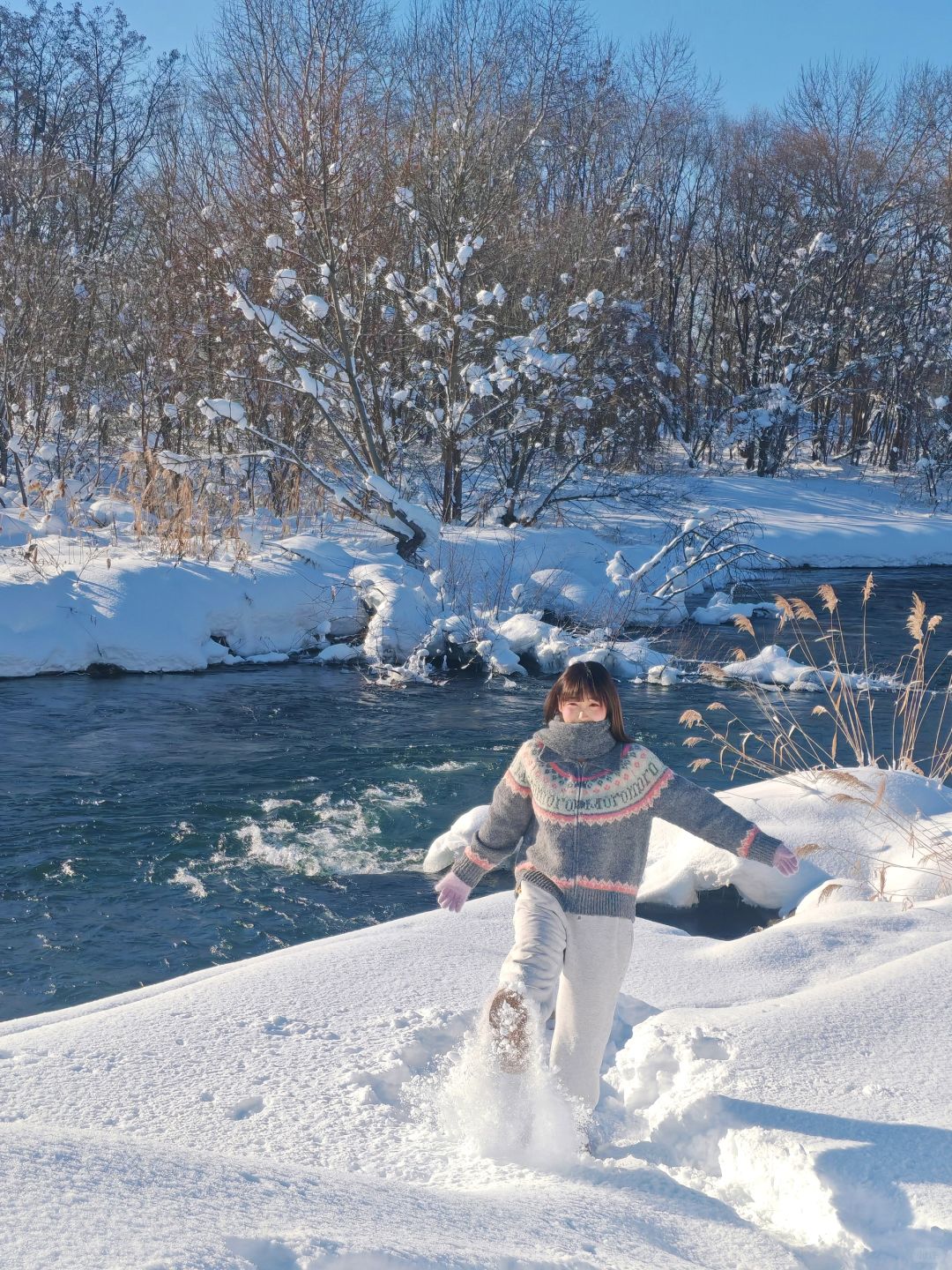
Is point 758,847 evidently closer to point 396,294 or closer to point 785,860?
point 785,860

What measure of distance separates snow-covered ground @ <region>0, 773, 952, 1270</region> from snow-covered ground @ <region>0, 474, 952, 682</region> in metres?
6.94

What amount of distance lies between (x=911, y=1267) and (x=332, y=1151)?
1.33 metres

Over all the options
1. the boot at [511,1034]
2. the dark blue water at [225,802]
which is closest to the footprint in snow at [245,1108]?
the boot at [511,1034]

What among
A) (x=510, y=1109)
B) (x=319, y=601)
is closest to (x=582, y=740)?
(x=510, y=1109)

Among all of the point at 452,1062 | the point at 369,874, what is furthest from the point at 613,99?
the point at 452,1062

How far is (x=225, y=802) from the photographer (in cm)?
697

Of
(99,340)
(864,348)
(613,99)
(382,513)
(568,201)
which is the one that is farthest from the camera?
(613,99)

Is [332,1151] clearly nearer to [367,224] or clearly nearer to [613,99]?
[367,224]

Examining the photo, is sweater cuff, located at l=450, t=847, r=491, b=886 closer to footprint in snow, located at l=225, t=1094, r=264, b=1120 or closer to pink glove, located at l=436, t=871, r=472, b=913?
pink glove, located at l=436, t=871, r=472, b=913

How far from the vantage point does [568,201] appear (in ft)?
69.8

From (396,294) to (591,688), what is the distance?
1331cm

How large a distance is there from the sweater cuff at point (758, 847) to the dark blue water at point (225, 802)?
8.35ft

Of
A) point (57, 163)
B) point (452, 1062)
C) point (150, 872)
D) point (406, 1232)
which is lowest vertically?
point (150, 872)

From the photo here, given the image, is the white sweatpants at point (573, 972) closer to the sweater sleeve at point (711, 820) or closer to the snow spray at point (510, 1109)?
the snow spray at point (510, 1109)
